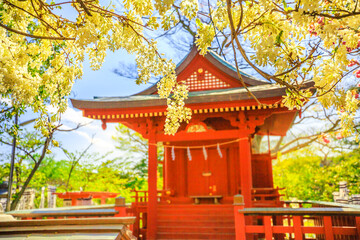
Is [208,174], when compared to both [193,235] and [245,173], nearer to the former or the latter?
[245,173]

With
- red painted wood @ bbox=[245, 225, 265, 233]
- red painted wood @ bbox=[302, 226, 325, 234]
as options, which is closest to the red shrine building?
red painted wood @ bbox=[245, 225, 265, 233]

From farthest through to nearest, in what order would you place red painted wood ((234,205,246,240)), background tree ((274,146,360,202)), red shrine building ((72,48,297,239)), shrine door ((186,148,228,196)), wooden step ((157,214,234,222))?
background tree ((274,146,360,202))
shrine door ((186,148,228,196))
wooden step ((157,214,234,222))
red shrine building ((72,48,297,239))
red painted wood ((234,205,246,240))

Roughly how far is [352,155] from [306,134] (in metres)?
4.93

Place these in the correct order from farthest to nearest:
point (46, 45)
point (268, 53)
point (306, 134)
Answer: point (306, 134) < point (46, 45) < point (268, 53)

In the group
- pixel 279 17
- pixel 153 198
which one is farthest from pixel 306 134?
pixel 279 17

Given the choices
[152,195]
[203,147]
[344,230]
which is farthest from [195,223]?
[344,230]

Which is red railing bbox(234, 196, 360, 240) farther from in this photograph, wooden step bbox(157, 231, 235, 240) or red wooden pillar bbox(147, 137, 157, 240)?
red wooden pillar bbox(147, 137, 157, 240)

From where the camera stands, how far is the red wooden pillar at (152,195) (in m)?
9.25

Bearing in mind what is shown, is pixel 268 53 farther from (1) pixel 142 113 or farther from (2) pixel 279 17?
(1) pixel 142 113

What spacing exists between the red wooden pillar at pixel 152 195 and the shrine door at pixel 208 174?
101 inches

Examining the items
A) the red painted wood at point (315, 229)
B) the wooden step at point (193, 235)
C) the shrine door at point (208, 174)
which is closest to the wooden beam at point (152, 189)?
the wooden step at point (193, 235)

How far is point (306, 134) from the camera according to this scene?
21.3 metres

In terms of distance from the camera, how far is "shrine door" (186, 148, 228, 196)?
11.7m

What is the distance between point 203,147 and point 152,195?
7.54ft
